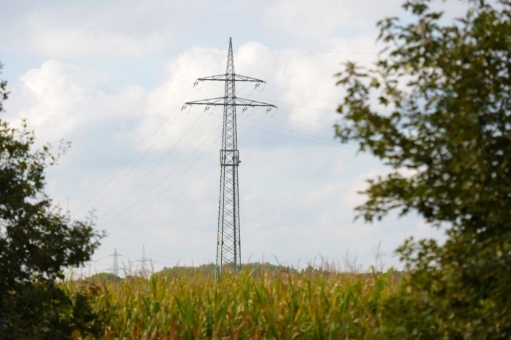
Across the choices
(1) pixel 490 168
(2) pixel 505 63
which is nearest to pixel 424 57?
(2) pixel 505 63

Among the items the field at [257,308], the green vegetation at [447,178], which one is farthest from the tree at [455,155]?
the field at [257,308]

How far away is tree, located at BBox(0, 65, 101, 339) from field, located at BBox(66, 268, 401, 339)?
114 cm

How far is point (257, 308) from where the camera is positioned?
1299cm

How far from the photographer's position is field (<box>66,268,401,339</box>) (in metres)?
12.4

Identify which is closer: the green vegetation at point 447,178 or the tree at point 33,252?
the green vegetation at point 447,178

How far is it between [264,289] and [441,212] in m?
6.75

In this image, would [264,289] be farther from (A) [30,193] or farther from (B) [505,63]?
(B) [505,63]

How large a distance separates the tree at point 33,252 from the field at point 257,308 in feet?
3.73

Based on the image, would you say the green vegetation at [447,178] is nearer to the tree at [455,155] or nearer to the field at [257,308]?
the tree at [455,155]

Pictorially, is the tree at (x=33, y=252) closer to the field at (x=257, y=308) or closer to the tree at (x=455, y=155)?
the field at (x=257, y=308)

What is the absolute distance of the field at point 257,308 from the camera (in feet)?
40.5

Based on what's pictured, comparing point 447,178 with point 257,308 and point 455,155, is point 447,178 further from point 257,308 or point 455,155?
point 257,308

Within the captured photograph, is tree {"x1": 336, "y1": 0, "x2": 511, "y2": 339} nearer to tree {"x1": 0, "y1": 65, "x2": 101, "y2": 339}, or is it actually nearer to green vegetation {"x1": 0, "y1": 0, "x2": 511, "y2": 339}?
green vegetation {"x1": 0, "y1": 0, "x2": 511, "y2": 339}

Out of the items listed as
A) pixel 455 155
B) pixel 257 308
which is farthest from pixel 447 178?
pixel 257 308
